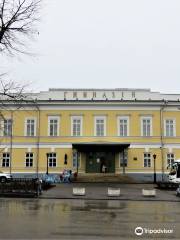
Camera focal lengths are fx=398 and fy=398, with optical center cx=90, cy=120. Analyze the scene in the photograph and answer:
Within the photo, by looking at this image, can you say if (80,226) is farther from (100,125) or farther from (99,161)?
(100,125)

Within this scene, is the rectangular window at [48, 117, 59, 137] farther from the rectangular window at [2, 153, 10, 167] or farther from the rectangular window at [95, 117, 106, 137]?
the rectangular window at [2, 153, 10, 167]

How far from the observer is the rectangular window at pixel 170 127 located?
47250 mm

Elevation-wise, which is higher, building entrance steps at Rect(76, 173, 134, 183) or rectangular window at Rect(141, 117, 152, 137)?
rectangular window at Rect(141, 117, 152, 137)

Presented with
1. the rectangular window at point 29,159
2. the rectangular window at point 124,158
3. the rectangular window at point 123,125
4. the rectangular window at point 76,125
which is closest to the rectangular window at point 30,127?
the rectangular window at point 29,159

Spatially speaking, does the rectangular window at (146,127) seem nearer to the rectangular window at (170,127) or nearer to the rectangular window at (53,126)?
the rectangular window at (170,127)

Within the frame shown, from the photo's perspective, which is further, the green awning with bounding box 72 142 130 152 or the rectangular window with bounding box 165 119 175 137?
the rectangular window with bounding box 165 119 175 137

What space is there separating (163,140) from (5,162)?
739 inches

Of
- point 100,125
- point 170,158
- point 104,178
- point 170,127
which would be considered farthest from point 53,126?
point 170,158

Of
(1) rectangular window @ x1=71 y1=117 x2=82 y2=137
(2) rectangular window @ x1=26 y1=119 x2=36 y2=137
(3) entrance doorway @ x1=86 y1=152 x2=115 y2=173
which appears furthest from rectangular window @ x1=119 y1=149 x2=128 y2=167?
(2) rectangular window @ x1=26 y1=119 x2=36 y2=137

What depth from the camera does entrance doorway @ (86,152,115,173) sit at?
1834 inches

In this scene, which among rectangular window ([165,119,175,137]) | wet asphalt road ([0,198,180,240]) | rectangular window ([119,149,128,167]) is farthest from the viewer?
rectangular window ([165,119,175,137])

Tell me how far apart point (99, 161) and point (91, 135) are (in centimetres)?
321

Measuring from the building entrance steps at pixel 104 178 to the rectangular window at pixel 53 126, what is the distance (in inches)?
238

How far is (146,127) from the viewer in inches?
1852
